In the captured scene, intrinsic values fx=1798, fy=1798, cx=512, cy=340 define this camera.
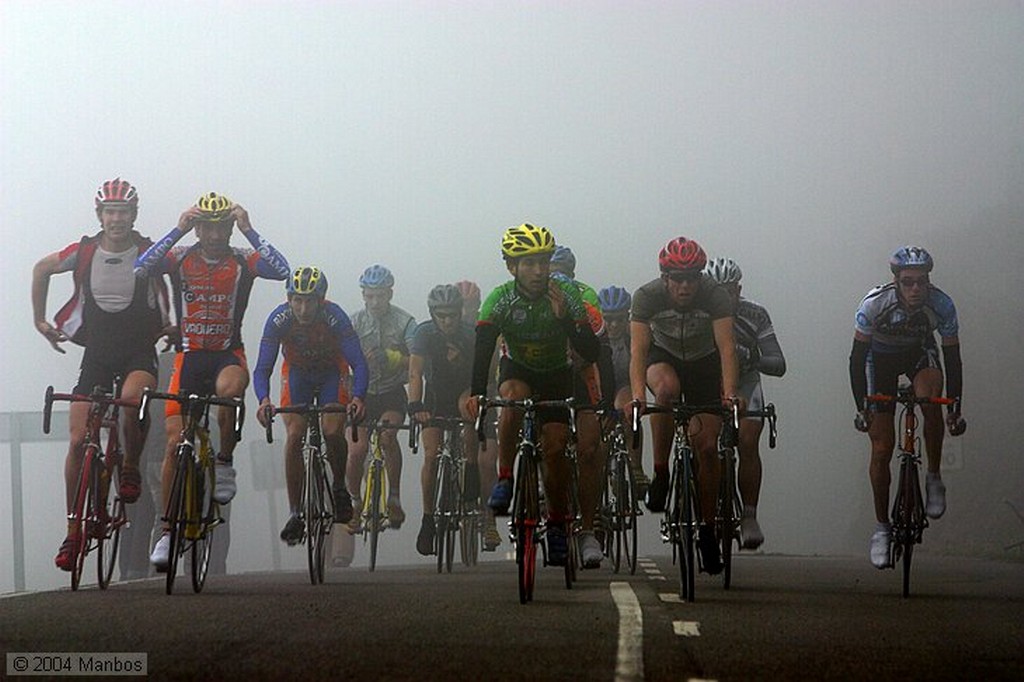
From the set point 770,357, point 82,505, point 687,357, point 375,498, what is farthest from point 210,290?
point 770,357

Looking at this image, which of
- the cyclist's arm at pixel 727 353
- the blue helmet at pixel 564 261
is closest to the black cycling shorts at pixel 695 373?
the cyclist's arm at pixel 727 353

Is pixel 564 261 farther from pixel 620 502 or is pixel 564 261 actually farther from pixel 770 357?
pixel 620 502

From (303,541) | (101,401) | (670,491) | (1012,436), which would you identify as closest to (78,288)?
(101,401)

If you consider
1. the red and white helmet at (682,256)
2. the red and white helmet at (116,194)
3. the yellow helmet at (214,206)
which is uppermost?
the red and white helmet at (116,194)

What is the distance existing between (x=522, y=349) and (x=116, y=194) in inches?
148

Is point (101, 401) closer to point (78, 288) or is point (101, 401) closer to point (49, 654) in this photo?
point (78, 288)

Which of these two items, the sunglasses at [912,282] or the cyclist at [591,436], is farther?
the sunglasses at [912,282]

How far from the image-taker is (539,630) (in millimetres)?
8602

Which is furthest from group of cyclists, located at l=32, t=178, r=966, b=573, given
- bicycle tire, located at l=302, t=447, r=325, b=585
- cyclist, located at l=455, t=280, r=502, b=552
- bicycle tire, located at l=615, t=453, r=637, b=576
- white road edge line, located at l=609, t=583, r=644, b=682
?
cyclist, located at l=455, t=280, r=502, b=552

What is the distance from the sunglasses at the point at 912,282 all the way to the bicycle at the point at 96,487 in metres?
5.73

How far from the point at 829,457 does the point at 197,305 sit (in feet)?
110

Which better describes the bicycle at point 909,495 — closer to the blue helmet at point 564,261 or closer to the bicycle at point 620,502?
the bicycle at point 620,502

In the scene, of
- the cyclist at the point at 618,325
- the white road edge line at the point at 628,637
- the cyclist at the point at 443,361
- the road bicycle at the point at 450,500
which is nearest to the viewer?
the white road edge line at the point at 628,637

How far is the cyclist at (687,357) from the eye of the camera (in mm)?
11523
